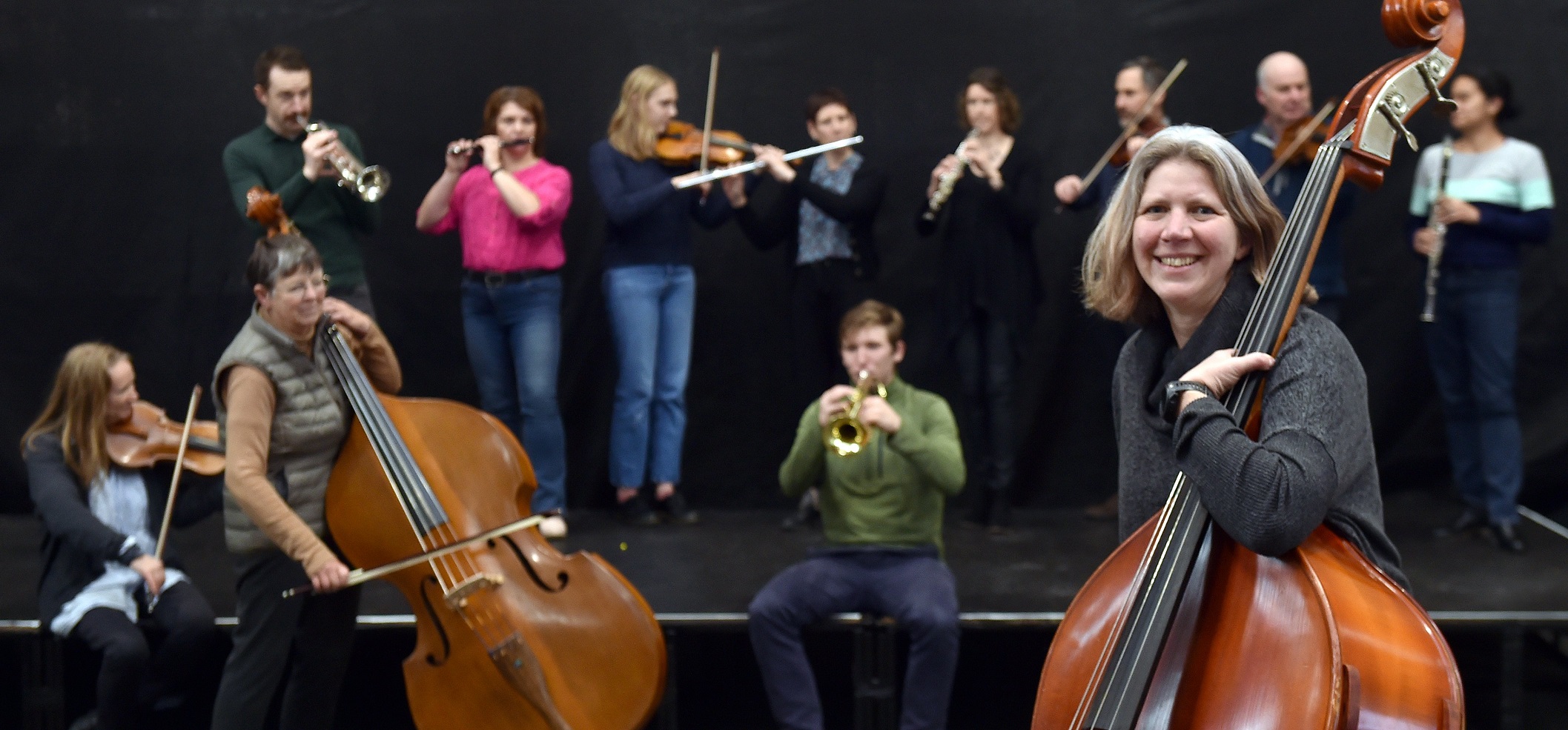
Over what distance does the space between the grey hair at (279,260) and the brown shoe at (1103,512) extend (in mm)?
Answer: 2851

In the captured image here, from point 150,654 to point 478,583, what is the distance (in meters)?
1.26

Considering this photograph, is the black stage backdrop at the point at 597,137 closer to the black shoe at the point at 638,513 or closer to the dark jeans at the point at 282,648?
the black shoe at the point at 638,513

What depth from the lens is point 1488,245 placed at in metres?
4.41

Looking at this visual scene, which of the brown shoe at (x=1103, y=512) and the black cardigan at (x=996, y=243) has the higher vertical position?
the black cardigan at (x=996, y=243)

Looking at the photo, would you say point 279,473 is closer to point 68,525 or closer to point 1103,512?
point 68,525

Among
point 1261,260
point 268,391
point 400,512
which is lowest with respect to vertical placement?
point 400,512

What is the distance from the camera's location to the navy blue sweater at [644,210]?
452 centimetres

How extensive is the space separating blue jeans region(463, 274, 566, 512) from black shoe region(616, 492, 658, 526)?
33cm

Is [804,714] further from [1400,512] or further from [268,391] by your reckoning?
[1400,512]

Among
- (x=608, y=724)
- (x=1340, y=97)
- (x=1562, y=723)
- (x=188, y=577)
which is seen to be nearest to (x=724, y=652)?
(x=608, y=724)

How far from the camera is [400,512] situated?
10.00ft

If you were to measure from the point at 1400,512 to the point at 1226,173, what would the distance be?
377 cm

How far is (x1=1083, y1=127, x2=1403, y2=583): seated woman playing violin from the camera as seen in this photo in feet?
4.82

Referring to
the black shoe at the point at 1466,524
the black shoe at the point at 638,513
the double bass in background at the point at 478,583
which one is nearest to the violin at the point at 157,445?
the double bass in background at the point at 478,583
